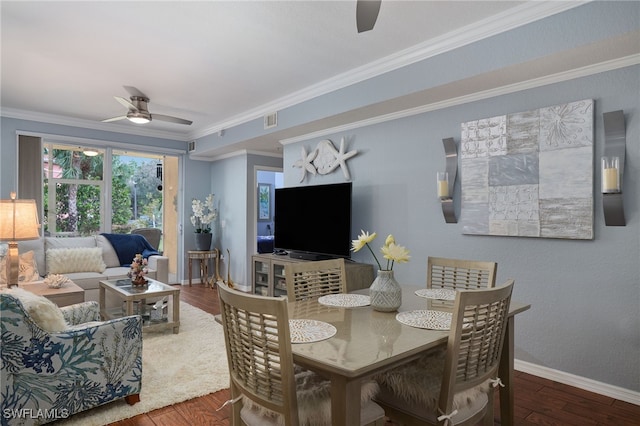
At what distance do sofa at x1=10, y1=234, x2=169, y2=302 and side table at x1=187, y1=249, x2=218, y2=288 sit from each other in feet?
3.65

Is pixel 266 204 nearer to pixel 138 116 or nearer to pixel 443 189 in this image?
pixel 138 116

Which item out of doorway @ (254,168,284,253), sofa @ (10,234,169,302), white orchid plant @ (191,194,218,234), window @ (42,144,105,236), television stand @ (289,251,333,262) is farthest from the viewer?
doorway @ (254,168,284,253)

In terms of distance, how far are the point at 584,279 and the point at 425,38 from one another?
210 cm

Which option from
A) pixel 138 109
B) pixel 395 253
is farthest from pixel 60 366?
pixel 138 109

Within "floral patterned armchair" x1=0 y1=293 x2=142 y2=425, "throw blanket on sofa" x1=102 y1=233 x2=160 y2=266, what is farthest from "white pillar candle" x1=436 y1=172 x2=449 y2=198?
"throw blanket on sofa" x1=102 y1=233 x2=160 y2=266

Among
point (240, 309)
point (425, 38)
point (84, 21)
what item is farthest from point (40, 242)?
point (425, 38)

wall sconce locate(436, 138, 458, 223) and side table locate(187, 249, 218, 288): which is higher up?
wall sconce locate(436, 138, 458, 223)

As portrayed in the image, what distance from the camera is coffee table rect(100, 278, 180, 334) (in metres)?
3.49

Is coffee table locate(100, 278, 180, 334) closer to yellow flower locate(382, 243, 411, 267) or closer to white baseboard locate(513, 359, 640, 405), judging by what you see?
yellow flower locate(382, 243, 411, 267)

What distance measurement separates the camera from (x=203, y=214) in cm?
659

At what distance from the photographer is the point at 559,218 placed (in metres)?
2.74

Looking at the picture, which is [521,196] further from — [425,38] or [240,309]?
[240,309]

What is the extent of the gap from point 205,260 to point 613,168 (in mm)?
5614

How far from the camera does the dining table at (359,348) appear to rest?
1.25 m
